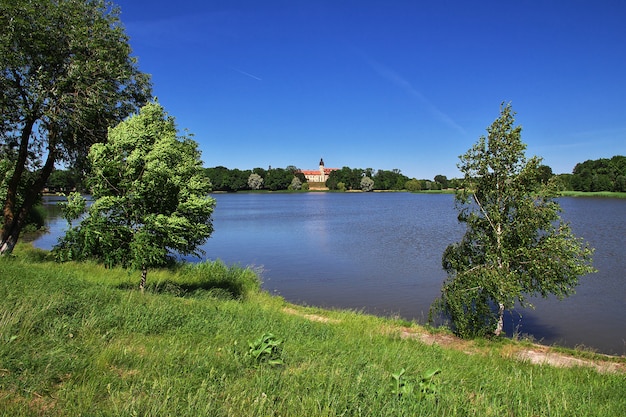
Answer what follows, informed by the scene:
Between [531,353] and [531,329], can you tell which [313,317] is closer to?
[531,353]

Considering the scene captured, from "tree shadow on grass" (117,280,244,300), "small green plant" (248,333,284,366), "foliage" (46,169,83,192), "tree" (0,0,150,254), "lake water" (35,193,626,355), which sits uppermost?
"tree" (0,0,150,254)

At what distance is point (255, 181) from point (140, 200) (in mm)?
180181

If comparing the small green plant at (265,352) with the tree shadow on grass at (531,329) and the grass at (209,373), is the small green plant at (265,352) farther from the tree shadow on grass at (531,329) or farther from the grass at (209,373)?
the tree shadow on grass at (531,329)

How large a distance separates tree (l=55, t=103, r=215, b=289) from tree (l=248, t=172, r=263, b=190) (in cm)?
17850

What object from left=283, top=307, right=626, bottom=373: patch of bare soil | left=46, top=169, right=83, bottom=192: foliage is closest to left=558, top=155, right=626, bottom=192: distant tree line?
left=283, top=307, right=626, bottom=373: patch of bare soil

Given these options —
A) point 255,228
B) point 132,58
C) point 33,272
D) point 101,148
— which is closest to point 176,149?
point 101,148

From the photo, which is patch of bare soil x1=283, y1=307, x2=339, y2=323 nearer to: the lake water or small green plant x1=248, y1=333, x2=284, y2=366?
the lake water

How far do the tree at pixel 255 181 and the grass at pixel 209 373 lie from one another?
18366 cm

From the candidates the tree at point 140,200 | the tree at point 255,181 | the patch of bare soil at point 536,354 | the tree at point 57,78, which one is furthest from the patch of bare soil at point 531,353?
the tree at point 255,181

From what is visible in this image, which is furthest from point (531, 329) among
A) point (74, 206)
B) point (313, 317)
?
point (74, 206)

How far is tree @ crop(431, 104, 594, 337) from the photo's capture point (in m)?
11.9

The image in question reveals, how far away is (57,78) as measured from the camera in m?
16.9

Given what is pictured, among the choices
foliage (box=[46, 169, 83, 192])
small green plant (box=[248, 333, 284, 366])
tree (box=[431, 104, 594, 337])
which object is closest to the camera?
small green plant (box=[248, 333, 284, 366])

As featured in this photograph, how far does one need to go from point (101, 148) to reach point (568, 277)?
14869 mm
